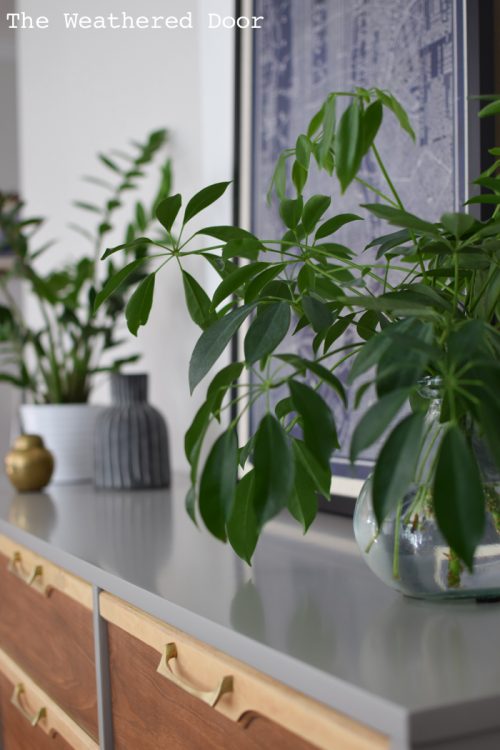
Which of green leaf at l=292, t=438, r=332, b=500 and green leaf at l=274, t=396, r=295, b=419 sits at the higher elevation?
green leaf at l=274, t=396, r=295, b=419

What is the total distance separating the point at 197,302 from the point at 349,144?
233 millimetres

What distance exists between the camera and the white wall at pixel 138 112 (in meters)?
1.91

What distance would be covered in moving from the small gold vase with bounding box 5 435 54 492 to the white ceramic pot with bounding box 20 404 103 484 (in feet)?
0.57

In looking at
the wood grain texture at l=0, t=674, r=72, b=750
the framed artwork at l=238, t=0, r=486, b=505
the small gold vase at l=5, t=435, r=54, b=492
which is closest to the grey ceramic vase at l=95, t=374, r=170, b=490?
the small gold vase at l=5, t=435, r=54, b=492

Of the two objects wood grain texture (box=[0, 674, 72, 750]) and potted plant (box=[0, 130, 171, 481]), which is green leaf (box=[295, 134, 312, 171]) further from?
potted plant (box=[0, 130, 171, 481])

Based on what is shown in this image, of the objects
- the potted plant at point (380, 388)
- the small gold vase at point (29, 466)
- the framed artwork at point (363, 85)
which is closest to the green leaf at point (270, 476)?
the potted plant at point (380, 388)

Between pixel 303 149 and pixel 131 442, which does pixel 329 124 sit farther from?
pixel 131 442

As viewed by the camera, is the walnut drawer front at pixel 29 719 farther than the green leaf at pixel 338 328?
Yes

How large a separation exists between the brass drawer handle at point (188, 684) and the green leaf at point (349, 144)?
0.41 meters

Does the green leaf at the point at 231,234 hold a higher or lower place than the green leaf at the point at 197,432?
higher

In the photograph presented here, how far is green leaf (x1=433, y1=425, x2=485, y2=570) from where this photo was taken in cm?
55

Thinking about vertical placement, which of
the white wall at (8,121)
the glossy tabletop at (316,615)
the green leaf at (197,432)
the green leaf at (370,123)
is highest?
the white wall at (8,121)

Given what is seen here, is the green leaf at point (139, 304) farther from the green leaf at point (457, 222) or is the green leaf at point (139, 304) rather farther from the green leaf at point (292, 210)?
the green leaf at point (457, 222)

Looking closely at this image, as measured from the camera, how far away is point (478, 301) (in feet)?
2.65
